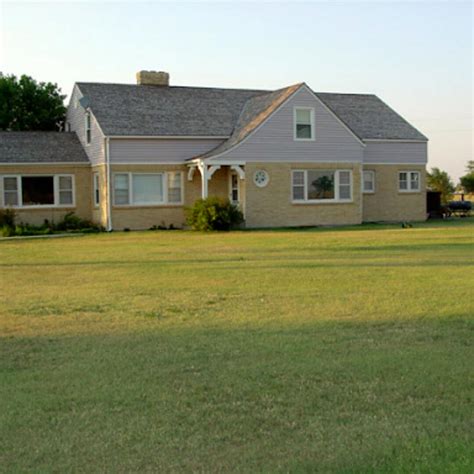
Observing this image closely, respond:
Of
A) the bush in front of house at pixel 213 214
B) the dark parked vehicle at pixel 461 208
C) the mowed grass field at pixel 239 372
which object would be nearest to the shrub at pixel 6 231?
the bush in front of house at pixel 213 214

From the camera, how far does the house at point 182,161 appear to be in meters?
31.1

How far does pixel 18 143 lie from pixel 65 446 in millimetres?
29255

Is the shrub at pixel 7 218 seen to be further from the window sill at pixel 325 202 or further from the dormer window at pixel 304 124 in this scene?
the dormer window at pixel 304 124

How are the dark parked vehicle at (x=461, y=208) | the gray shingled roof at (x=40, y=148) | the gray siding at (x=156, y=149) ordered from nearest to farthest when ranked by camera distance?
the gray siding at (x=156, y=149), the gray shingled roof at (x=40, y=148), the dark parked vehicle at (x=461, y=208)

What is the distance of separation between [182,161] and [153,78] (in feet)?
19.5

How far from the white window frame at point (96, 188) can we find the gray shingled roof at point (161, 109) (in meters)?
2.74

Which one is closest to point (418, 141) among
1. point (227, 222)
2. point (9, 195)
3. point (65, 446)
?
point (227, 222)

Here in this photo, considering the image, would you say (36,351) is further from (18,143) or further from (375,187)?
(375,187)

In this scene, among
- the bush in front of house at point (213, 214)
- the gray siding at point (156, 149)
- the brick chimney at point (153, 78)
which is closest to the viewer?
the bush in front of house at point (213, 214)

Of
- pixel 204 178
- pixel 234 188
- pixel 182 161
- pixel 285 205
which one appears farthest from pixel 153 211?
pixel 285 205

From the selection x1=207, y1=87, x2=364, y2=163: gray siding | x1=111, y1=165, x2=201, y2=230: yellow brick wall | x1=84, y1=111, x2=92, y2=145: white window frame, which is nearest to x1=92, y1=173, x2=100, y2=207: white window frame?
x1=84, y1=111, x2=92, y2=145: white window frame

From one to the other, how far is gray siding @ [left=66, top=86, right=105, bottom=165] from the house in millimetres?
87

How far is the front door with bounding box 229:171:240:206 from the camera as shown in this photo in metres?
32.2

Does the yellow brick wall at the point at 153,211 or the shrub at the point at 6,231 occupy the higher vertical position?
the yellow brick wall at the point at 153,211
